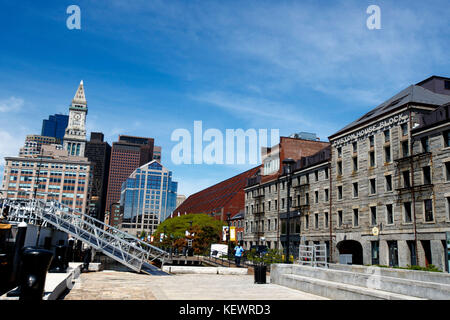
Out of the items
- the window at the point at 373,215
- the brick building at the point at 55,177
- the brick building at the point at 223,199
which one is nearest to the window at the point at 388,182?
the window at the point at 373,215

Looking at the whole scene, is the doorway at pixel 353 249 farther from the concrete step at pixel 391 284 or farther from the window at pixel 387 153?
the concrete step at pixel 391 284

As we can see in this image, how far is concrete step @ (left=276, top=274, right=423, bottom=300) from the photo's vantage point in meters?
10.5

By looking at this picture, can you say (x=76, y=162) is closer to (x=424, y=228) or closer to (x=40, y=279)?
(x=424, y=228)

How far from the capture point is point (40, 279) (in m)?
8.12

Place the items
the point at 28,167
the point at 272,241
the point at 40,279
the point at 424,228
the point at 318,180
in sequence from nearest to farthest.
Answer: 1. the point at 40,279
2. the point at 424,228
3. the point at 318,180
4. the point at 272,241
5. the point at 28,167

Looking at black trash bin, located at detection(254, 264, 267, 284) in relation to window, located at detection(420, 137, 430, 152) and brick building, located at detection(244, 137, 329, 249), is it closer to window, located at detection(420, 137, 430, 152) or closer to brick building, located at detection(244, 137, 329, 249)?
window, located at detection(420, 137, 430, 152)

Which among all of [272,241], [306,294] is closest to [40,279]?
[306,294]

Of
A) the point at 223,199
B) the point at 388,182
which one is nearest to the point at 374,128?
the point at 388,182

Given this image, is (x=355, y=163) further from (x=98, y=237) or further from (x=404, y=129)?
(x=98, y=237)

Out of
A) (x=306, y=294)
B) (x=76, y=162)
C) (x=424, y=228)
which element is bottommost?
(x=306, y=294)

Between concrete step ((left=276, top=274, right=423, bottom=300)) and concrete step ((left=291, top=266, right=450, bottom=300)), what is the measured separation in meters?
0.38

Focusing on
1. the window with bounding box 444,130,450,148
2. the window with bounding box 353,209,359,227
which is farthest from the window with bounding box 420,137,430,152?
the window with bounding box 353,209,359,227

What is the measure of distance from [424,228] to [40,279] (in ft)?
115
